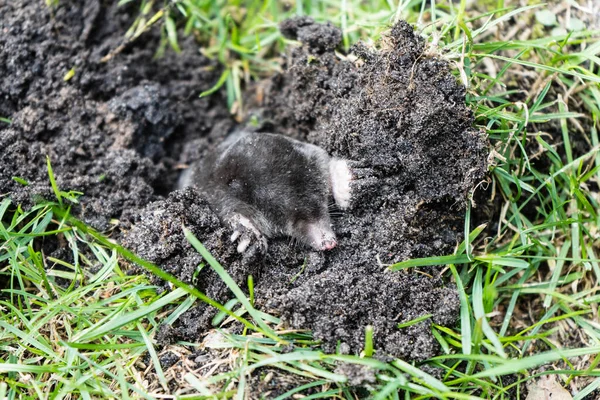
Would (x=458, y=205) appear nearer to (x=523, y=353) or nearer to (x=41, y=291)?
(x=523, y=353)

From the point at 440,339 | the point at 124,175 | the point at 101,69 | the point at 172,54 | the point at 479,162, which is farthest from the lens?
the point at 172,54

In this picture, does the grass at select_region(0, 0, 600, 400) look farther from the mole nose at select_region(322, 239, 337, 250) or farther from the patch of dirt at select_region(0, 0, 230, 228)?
the mole nose at select_region(322, 239, 337, 250)

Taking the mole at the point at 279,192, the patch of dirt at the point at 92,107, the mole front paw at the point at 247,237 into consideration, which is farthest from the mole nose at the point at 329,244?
the patch of dirt at the point at 92,107

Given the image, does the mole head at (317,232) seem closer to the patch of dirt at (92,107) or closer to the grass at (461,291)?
the grass at (461,291)

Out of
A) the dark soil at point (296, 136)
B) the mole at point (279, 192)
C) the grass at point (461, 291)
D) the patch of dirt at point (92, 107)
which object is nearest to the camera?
the grass at point (461, 291)

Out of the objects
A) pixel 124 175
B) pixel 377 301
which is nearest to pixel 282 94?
pixel 124 175

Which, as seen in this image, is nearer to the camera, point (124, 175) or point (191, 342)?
point (191, 342)

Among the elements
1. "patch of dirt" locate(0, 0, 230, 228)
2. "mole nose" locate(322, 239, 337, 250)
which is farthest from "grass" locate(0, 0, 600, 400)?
"mole nose" locate(322, 239, 337, 250)
